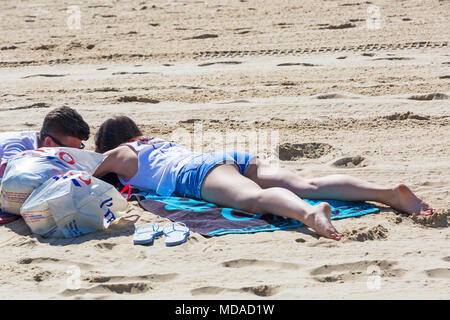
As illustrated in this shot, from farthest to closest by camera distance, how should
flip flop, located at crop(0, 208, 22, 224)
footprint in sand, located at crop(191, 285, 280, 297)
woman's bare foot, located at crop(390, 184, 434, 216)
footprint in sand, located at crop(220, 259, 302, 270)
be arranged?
flip flop, located at crop(0, 208, 22, 224)
woman's bare foot, located at crop(390, 184, 434, 216)
footprint in sand, located at crop(220, 259, 302, 270)
footprint in sand, located at crop(191, 285, 280, 297)

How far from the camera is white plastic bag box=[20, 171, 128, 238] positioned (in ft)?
12.0

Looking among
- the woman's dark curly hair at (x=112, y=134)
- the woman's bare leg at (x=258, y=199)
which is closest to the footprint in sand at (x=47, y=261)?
the woman's bare leg at (x=258, y=199)

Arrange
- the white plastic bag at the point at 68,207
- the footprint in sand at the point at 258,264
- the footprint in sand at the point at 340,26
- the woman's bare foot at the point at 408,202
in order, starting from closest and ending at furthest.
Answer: the footprint in sand at the point at 258,264, the white plastic bag at the point at 68,207, the woman's bare foot at the point at 408,202, the footprint in sand at the point at 340,26

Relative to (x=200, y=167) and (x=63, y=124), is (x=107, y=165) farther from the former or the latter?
(x=200, y=167)

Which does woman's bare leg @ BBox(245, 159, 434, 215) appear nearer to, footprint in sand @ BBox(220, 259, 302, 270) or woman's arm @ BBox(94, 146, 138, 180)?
woman's arm @ BBox(94, 146, 138, 180)

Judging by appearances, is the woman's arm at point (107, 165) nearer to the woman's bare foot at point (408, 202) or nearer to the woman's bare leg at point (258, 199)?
the woman's bare leg at point (258, 199)

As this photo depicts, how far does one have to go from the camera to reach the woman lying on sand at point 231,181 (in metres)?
3.71

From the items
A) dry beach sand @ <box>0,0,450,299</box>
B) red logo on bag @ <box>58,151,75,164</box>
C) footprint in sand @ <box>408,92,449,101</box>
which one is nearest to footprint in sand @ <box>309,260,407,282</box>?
dry beach sand @ <box>0,0,450,299</box>

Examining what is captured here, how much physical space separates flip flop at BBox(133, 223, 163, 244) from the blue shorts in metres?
0.45

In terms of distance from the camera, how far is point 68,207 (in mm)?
3670

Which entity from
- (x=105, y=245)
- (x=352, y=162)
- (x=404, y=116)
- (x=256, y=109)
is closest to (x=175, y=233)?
(x=105, y=245)

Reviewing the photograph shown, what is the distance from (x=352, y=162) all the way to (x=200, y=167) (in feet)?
4.04

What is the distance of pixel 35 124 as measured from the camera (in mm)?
5812

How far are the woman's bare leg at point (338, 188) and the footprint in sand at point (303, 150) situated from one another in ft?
2.51
